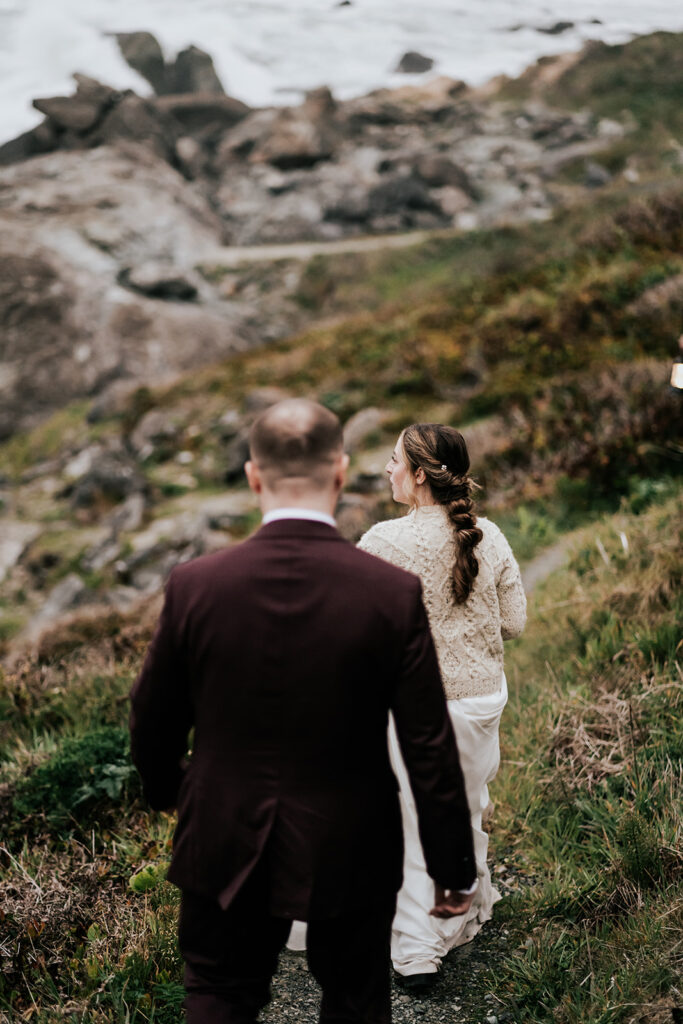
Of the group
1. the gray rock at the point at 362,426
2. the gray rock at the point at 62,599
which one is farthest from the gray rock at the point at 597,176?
the gray rock at the point at 62,599

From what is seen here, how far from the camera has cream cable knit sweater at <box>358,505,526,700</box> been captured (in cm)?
267

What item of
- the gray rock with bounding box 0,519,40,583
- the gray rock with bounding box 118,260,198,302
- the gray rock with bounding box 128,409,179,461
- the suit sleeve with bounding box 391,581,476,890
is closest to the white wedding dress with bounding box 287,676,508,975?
the suit sleeve with bounding box 391,581,476,890

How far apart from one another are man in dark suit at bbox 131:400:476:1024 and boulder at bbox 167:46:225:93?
65.2 m

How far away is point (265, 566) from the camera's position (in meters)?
1.77

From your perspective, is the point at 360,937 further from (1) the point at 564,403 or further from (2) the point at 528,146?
(2) the point at 528,146

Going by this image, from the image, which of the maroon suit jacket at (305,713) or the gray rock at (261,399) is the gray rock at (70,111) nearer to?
the gray rock at (261,399)

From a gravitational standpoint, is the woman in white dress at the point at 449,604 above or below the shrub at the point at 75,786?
above

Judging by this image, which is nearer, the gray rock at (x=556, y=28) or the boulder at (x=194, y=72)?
the gray rock at (x=556, y=28)

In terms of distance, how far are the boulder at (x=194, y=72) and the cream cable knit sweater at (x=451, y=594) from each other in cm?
6443

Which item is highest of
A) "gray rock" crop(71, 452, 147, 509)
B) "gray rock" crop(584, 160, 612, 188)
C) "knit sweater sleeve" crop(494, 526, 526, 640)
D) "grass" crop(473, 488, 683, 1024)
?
"knit sweater sleeve" crop(494, 526, 526, 640)

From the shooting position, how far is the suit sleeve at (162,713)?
1854 millimetres

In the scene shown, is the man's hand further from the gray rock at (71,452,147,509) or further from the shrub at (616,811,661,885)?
the gray rock at (71,452,147,509)

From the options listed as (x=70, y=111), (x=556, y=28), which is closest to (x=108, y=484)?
(x=70, y=111)

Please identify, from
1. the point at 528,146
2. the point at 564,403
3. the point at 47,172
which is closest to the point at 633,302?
the point at 564,403
